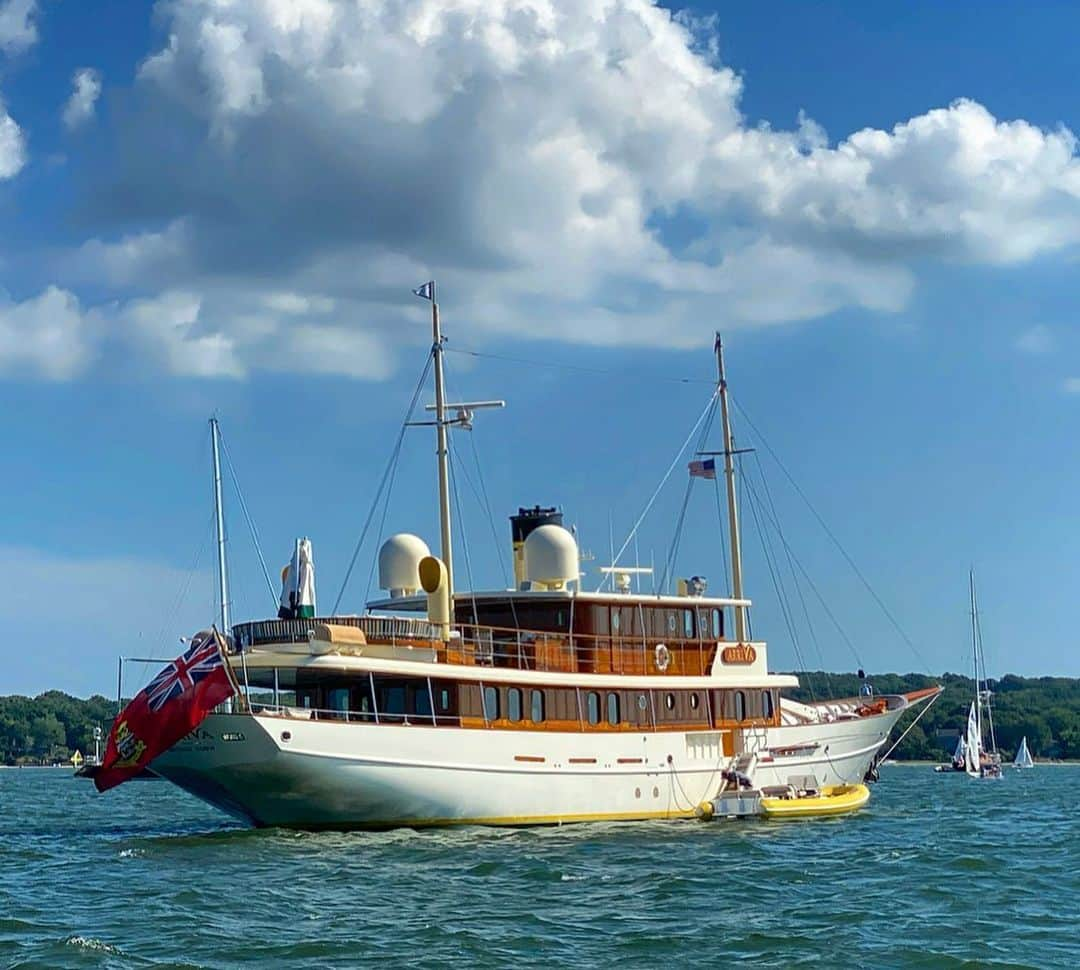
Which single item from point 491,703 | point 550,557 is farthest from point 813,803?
point 491,703

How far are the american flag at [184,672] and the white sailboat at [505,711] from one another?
3.09 ft

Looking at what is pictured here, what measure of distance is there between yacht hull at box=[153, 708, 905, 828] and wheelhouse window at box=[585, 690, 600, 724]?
51 cm

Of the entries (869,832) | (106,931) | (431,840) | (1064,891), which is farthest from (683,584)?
(106,931)

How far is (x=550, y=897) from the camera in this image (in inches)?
1016

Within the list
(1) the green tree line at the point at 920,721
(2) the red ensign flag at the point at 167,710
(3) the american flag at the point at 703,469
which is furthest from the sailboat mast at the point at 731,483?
(1) the green tree line at the point at 920,721

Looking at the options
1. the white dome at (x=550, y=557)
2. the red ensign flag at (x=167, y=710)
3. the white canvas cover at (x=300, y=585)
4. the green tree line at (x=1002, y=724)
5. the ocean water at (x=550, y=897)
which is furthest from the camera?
the green tree line at (x=1002, y=724)

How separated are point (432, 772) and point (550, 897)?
8869 millimetres

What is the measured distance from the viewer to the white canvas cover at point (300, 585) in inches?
1411

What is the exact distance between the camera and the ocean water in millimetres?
21312

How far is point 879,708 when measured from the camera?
48781mm

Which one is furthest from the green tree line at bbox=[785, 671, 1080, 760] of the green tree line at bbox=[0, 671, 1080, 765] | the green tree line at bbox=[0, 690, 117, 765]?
the green tree line at bbox=[0, 690, 117, 765]

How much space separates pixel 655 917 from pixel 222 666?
11784 millimetres

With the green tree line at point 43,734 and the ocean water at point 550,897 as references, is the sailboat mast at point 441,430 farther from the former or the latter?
the green tree line at point 43,734

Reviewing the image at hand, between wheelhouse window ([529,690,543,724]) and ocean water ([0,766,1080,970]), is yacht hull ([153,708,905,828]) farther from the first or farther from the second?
ocean water ([0,766,1080,970])
